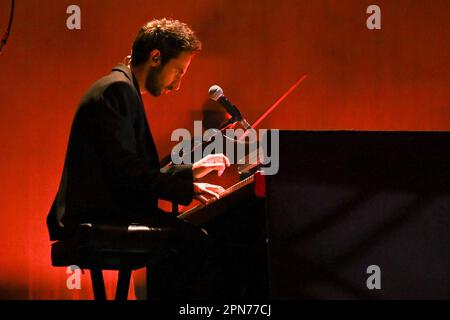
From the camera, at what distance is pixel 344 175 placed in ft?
7.02

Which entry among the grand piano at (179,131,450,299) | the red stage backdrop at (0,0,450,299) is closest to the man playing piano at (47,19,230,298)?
the grand piano at (179,131,450,299)

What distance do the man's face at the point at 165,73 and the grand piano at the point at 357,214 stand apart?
46 cm

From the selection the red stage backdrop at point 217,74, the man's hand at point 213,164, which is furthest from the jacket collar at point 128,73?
the red stage backdrop at point 217,74

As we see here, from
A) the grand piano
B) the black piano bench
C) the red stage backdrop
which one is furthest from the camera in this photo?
the red stage backdrop

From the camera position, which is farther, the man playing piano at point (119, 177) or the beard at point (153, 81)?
the beard at point (153, 81)

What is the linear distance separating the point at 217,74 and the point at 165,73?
138 cm

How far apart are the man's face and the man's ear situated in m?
0.01

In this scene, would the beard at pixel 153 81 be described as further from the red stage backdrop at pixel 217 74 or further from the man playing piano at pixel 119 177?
the red stage backdrop at pixel 217 74

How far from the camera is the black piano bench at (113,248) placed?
200 centimetres

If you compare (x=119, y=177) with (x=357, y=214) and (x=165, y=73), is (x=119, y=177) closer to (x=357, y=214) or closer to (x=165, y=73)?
(x=165, y=73)

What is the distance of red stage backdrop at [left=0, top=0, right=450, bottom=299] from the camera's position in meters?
3.50

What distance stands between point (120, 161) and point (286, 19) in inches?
79.3

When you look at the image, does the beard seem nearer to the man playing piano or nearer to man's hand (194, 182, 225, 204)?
the man playing piano
